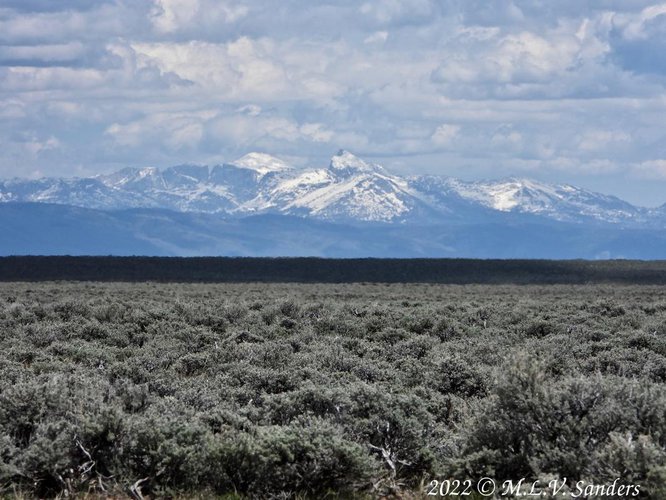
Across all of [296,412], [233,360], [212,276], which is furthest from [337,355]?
[212,276]

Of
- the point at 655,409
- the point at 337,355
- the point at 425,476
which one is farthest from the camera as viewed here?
the point at 337,355

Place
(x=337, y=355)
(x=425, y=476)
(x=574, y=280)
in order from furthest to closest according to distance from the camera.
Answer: (x=574, y=280) < (x=337, y=355) < (x=425, y=476)

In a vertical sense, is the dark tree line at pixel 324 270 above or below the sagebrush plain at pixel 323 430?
above

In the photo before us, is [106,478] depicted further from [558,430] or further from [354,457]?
[558,430]

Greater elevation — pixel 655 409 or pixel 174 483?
pixel 655 409

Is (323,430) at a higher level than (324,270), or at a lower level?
lower

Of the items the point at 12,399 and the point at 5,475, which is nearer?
the point at 5,475

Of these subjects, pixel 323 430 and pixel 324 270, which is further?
pixel 324 270

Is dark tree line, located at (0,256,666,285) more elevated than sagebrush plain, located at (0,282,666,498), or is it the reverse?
dark tree line, located at (0,256,666,285)

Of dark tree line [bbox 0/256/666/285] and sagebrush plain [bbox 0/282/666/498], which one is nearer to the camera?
sagebrush plain [bbox 0/282/666/498]

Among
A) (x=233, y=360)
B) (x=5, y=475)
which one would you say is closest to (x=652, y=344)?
(x=233, y=360)

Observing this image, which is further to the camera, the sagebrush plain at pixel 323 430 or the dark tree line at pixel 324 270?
the dark tree line at pixel 324 270

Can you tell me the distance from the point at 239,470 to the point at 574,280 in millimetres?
67113

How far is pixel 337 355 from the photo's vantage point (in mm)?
13508
